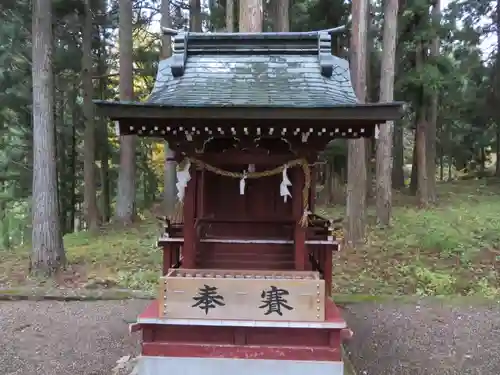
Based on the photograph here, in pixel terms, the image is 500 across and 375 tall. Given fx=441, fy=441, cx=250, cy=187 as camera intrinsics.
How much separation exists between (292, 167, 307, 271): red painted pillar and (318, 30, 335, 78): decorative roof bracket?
1225 mm

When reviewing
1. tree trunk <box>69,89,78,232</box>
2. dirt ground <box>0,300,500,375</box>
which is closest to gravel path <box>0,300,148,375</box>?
dirt ground <box>0,300,500,375</box>

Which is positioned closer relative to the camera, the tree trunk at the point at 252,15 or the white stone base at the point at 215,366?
the white stone base at the point at 215,366

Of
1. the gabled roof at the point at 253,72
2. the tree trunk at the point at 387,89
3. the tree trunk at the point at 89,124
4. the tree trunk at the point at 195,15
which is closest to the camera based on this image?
the gabled roof at the point at 253,72

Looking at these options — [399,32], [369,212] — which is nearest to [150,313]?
[369,212]

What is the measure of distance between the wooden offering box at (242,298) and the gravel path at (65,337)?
5.05 feet

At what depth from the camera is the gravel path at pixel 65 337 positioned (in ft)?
17.4

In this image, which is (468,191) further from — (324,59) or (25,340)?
(25,340)

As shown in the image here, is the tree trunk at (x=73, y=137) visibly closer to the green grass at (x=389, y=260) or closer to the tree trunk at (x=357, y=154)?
the green grass at (x=389, y=260)

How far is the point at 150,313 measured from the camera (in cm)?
454

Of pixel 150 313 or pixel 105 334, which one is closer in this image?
pixel 150 313

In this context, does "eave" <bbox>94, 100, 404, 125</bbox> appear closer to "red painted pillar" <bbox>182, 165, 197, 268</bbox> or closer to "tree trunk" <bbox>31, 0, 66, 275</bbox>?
"red painted pillar" <bbox>182, 165, 197, 268</bbox>

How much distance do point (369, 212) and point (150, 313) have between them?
9.44m

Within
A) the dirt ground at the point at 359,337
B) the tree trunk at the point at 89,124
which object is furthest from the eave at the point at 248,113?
the tree trunk at the point at 89,124

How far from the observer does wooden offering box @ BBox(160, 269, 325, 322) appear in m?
4.34
